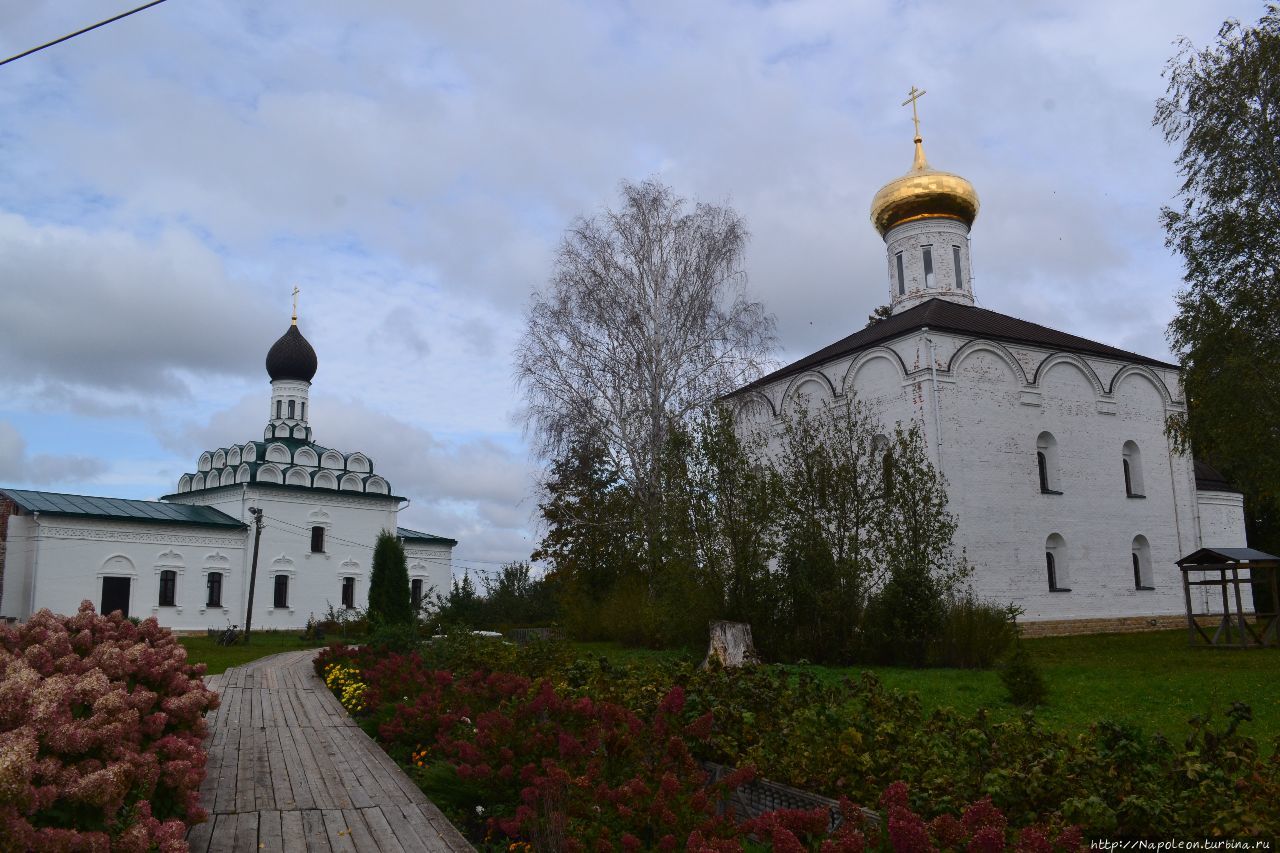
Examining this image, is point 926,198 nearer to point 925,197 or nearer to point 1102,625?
point 925,197

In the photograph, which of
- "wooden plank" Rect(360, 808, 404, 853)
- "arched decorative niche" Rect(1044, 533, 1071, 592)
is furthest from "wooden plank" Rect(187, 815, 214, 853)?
"arched decorative niche" Rect(1044, 533, 1071, 592)

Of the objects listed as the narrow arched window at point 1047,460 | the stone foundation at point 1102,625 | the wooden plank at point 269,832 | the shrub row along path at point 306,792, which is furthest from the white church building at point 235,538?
the wooden plank at point 269,832

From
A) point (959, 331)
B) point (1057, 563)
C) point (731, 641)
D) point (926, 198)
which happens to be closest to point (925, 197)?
point (926, 198)

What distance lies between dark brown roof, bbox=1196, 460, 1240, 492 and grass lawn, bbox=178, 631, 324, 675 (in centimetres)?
2227

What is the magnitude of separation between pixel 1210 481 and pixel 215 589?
28424 mm

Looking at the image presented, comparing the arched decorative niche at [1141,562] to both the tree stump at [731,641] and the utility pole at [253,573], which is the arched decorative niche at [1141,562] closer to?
the tree stump at [731,641]

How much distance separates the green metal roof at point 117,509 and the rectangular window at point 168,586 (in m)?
1.55

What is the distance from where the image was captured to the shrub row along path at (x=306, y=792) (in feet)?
14.8

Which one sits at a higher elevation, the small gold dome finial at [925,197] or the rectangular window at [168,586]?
the small gold dome finial at [925,197]

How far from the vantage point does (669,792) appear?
3789 mm

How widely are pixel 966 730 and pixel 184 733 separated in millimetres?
3990

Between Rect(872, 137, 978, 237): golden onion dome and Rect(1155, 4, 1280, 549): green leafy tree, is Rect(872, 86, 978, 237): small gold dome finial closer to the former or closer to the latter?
Rect(872, 137, 978, 237): golden onion dome

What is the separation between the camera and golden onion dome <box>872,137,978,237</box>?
22.4 meters

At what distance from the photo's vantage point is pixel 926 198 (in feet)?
73.4
